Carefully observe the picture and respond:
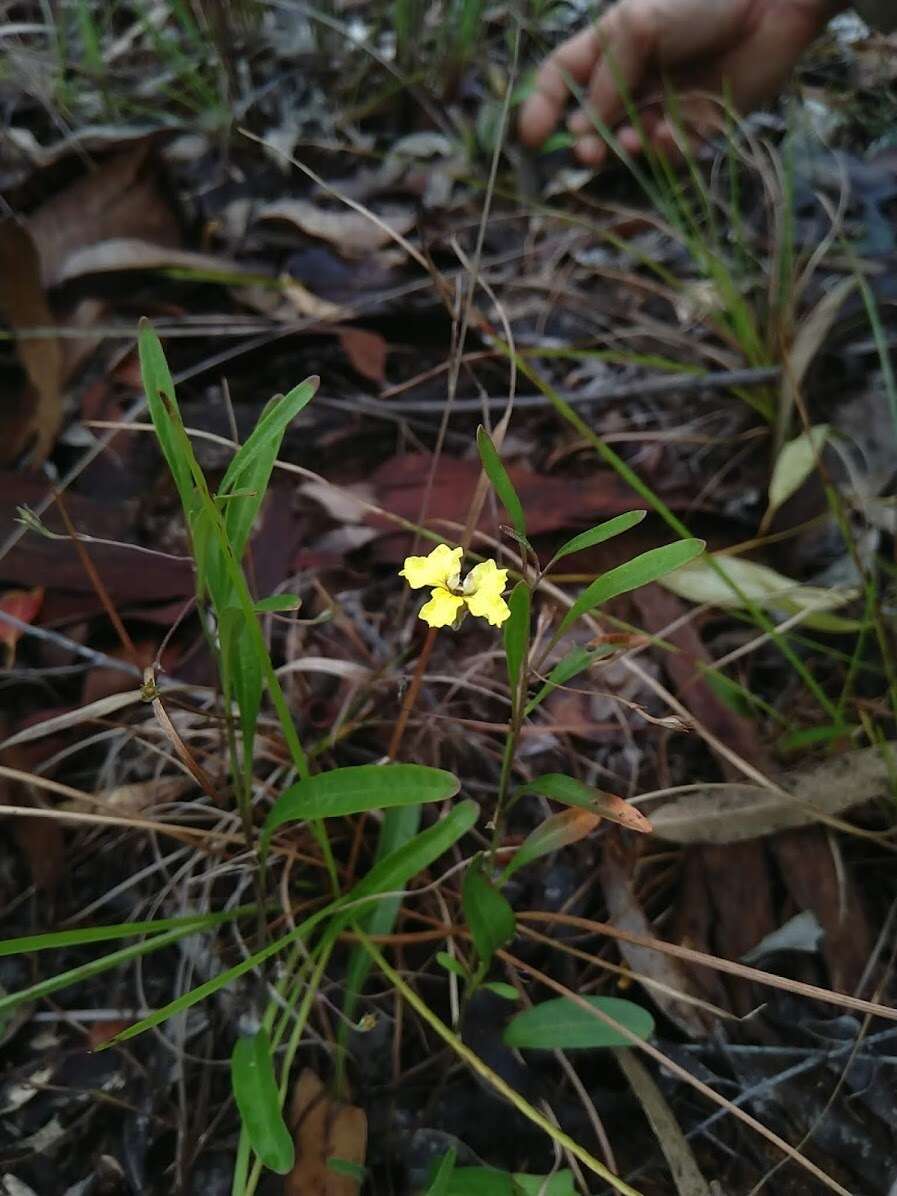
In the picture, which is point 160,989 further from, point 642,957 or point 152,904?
point 642,957

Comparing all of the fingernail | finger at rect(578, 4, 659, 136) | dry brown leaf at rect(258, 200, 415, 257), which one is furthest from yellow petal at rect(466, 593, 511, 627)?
the fingernail

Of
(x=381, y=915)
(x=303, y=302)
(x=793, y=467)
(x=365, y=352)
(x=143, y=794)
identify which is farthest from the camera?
→ (x=303, y=302)

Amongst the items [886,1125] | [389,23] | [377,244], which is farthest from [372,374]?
[389,23]

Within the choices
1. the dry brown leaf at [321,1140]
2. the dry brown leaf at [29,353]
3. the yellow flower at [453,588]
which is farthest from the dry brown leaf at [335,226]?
the dry brown leaf at [321,1140]

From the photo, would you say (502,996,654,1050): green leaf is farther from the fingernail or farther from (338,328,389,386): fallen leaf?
the fingernail

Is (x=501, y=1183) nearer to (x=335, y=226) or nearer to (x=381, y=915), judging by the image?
(x=381, y=915)

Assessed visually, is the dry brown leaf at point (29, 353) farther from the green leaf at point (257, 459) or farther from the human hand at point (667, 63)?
the human hand at point (667, 63)

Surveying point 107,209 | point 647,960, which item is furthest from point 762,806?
point 107,209
